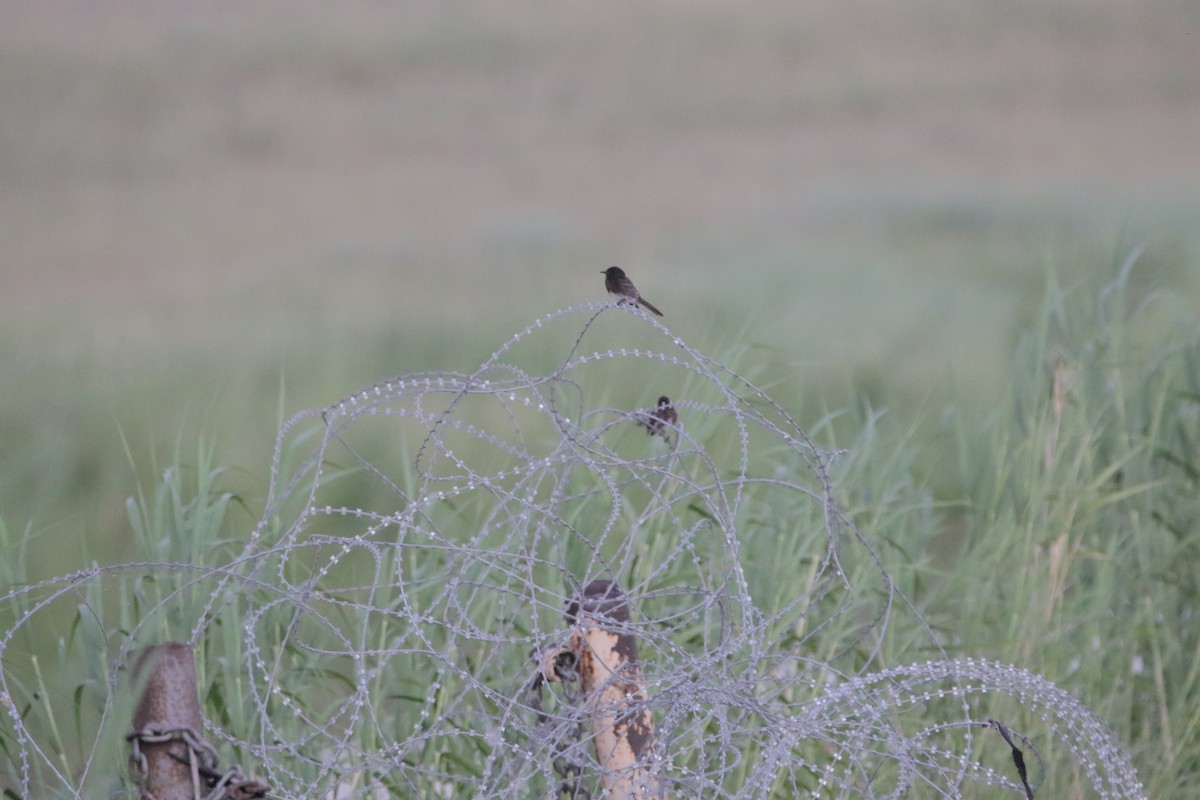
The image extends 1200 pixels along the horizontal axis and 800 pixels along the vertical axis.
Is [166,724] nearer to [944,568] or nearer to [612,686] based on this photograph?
[612,686]

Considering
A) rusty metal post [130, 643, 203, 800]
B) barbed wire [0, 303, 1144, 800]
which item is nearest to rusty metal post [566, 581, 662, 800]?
barbed wire [0, 303, 1144, 800]

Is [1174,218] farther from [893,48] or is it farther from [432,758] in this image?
[432,758]

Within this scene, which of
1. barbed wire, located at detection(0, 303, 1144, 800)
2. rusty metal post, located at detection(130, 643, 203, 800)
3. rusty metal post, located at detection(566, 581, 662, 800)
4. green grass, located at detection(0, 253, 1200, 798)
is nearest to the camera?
rusty metal post, located at detection(130, 643, 203, 800)

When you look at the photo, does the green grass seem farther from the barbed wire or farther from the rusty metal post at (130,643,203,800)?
the rusty metal post at (130,643,203,800)

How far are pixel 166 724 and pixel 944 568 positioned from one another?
7.07 ft

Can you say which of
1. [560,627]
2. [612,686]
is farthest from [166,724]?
[560,627]

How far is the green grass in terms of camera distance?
6.73ft

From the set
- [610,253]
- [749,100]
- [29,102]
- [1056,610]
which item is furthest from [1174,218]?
[29,102]

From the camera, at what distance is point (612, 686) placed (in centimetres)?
147

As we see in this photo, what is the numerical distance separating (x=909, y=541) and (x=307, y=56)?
8.21ft

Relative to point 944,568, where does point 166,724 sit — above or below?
above

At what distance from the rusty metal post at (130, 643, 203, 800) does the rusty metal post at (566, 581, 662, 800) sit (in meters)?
0.41

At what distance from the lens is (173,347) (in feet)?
11.1

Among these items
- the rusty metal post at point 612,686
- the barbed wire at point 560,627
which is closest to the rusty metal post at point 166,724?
the barbed wire at point 560,627
